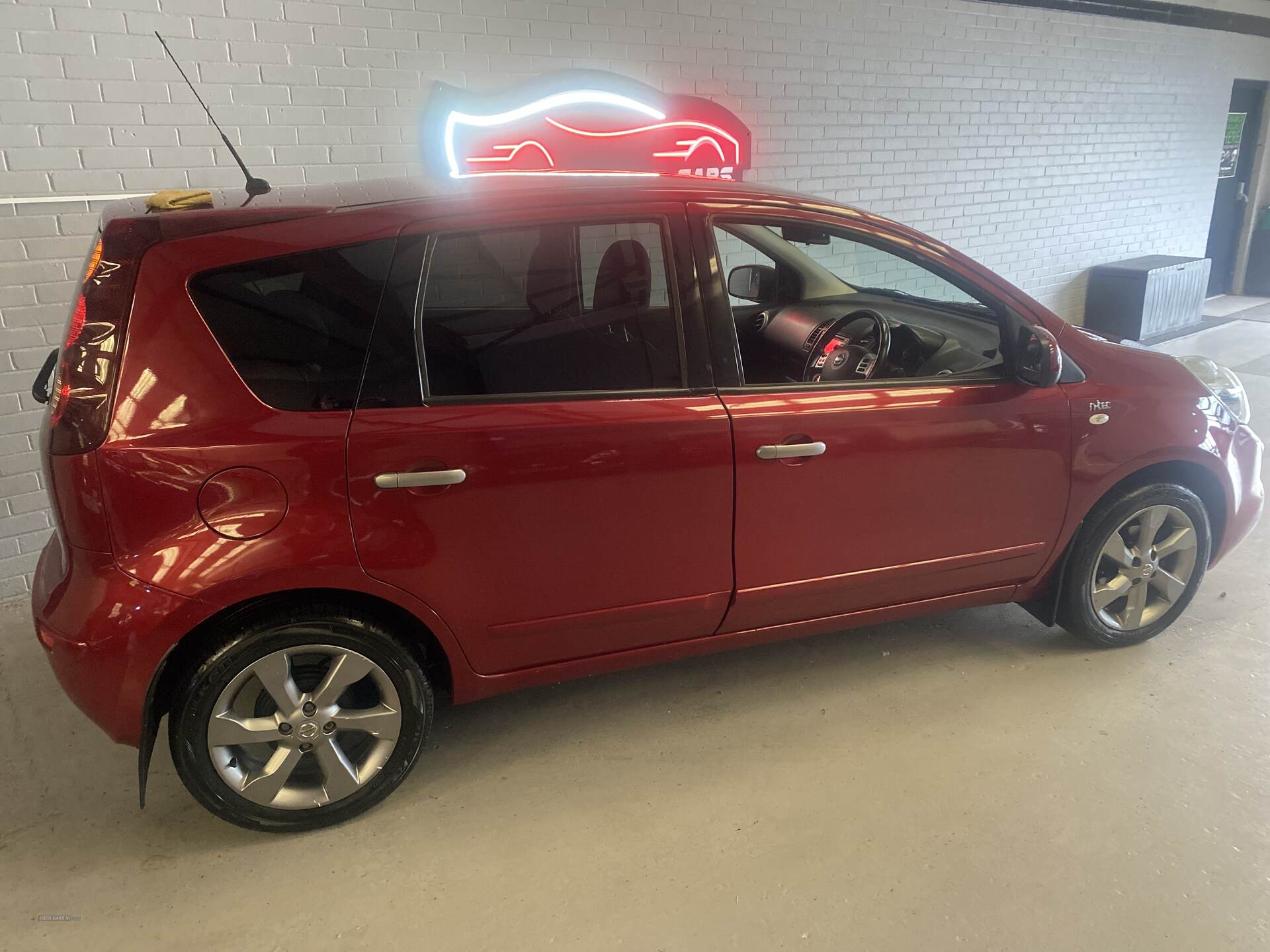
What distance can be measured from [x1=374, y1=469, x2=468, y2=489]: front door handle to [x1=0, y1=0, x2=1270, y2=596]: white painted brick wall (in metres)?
2.22

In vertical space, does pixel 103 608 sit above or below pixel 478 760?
above

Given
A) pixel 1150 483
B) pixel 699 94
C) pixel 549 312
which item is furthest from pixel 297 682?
pixel 699 94

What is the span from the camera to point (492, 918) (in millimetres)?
1953

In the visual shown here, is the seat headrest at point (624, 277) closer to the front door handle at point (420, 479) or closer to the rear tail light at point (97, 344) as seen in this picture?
the front door handle at point (420, 479)

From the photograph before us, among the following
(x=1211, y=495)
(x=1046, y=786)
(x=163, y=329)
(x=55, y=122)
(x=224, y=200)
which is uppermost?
(x=55, y=122)

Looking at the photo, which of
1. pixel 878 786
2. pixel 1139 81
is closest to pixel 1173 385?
pixel 878 786

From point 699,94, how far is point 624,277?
3146 millimetres

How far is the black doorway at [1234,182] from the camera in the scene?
370 inches

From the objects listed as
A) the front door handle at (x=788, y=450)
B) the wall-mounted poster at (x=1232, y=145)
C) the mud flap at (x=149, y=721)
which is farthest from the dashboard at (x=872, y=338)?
the wall-mounted poster at (x=1232, y=145)

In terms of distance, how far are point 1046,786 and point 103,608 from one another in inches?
93.9

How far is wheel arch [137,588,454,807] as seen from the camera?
198 centimetres

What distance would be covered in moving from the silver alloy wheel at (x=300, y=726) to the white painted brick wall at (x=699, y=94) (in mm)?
2078

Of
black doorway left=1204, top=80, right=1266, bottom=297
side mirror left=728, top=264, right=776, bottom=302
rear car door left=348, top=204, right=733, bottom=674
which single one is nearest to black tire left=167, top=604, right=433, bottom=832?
rear car door left=348, top=204, right=733, bottom=674

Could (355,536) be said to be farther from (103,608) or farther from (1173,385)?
(1173,385)
